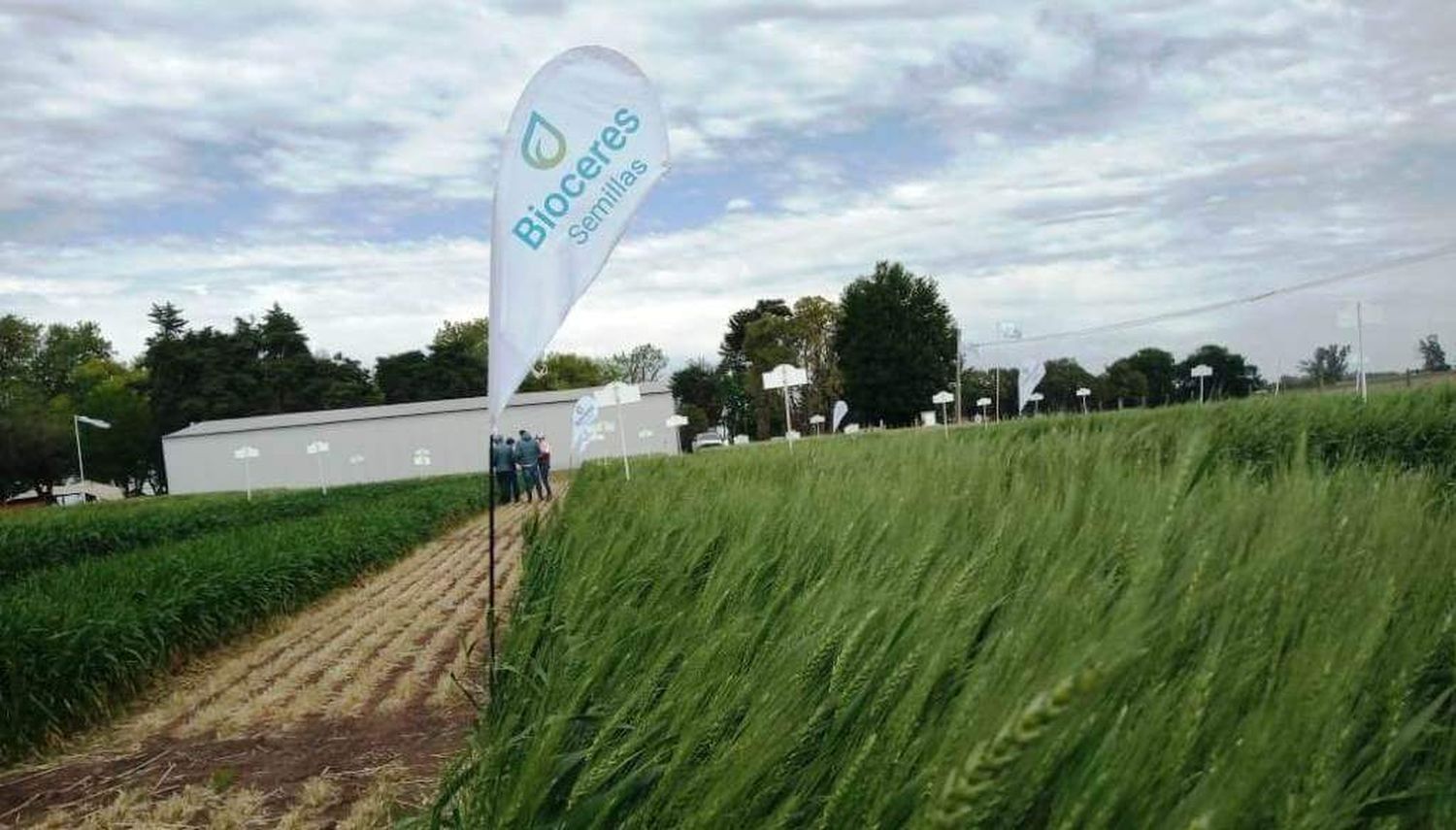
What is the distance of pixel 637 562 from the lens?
334 cm

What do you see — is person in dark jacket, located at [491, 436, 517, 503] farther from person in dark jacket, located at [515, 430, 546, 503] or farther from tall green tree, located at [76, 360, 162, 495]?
tall green tree, located at [76, 360, 162, 495]

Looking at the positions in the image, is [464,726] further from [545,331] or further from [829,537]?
[829,537]

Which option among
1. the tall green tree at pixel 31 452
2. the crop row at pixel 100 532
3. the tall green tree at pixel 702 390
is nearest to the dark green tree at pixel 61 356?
the tall green tree at pixel 31 452

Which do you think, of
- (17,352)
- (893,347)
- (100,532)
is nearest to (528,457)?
(100,532)

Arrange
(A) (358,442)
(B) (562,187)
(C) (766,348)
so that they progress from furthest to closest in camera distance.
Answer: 1. (C) (766,348)
2. (A) (358,442)
3. (B) (562,187)

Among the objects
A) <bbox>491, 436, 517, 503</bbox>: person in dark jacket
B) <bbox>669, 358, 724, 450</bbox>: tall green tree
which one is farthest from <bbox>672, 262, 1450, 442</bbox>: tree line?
<bbox>491, 436, 517, 503</bbox>: person in dark jacket

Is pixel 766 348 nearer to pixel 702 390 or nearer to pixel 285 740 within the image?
pixel 702 390

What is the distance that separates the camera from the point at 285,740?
6.17 metres

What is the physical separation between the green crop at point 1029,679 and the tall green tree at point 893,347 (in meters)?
73.2

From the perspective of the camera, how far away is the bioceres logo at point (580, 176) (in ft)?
15.3

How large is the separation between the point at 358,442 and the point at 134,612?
59.5 m

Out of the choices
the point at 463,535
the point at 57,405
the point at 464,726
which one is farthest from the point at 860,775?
the point at 57,405

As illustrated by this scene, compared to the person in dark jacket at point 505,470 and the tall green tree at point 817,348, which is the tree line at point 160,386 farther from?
the person in dark jacket at point 505,470

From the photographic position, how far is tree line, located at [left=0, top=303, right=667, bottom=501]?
75188 mm
